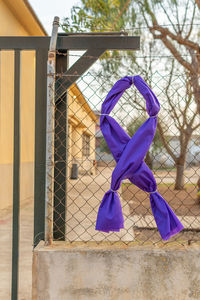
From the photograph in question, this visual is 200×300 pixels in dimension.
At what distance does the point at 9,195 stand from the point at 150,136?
6.13 meters

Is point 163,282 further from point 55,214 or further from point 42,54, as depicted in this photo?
point 42,54

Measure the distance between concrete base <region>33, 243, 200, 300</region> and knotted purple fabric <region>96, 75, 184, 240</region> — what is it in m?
0.16

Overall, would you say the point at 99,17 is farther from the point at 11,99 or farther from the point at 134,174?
the point at 134,174

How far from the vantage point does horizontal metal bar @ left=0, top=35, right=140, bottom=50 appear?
83.9 inches

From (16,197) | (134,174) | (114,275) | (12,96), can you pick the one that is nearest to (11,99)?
(12,96)

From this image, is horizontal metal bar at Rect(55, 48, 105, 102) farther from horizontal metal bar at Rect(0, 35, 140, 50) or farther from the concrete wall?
the concrete wall

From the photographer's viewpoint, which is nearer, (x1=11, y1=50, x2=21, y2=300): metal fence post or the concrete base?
the concrete base

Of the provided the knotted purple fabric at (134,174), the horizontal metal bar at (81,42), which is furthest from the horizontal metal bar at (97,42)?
the knotted purple fabric at (134,174)

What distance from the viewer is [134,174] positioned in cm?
191

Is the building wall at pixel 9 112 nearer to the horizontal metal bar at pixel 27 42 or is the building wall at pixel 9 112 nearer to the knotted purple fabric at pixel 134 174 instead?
the horizontal metal bar at pixel 27 42

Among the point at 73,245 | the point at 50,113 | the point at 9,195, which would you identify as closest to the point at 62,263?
the point at 73,245

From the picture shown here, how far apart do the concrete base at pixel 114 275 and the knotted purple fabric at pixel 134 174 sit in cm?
16

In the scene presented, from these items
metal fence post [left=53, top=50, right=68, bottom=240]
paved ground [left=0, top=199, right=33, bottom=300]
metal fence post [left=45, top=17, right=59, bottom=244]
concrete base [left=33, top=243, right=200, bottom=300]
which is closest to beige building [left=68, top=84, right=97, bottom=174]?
metal fence post [left=53, top=50, right=68, bottom=240]

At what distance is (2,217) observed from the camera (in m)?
6.23
